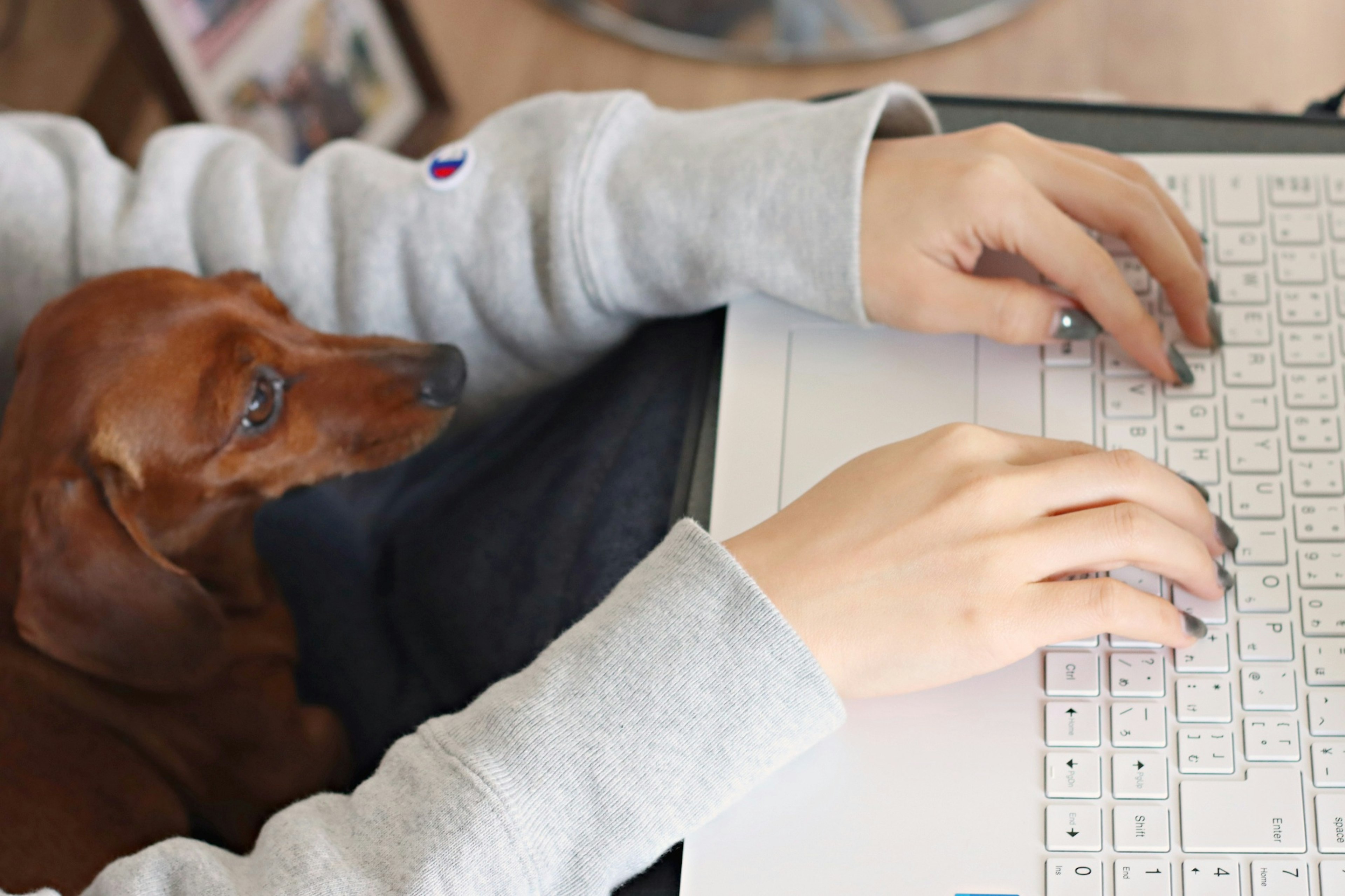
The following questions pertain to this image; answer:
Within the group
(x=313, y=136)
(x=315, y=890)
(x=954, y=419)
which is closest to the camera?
(x=315, y=890)

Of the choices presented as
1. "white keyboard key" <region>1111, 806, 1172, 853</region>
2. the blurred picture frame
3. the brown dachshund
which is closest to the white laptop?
"white keyboard key" <region>1111, 806, 1172, 853</region>

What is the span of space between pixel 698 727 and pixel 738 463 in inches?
7.9

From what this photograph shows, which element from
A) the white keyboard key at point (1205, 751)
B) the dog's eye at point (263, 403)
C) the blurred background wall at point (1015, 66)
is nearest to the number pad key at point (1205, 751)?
the white keyboard key at point (1205, 751)

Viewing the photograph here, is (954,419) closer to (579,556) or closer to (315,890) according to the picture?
(579,556)

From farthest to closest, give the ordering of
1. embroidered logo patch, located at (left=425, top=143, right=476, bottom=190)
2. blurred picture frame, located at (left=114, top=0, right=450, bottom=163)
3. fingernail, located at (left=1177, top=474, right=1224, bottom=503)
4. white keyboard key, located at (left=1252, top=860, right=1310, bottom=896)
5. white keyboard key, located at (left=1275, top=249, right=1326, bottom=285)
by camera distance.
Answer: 1. blurred picture frame, located at (left=114, top=0, right=450, bottom=163)
2. embroidered logo patch, located at (left=425, top=143, right=476, bottom=190)
3. white keyboard key, located at (left=1275, top=249, right=1326, bottom=285)
4. fingernail, located at (left=1177, top=474, right=1224, bottom=503)
5. white keyboard key, located at (left=1252, top=860, right=1310, bottom=896)

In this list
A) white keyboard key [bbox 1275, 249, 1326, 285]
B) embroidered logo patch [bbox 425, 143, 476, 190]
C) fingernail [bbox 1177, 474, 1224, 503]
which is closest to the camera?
fingernail [bbox 1177, 474, 1224, 503]

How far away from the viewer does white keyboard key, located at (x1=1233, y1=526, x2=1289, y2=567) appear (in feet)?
2.15

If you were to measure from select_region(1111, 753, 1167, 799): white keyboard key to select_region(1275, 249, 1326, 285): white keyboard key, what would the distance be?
355mm

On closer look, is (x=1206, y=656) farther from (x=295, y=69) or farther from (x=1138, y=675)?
(x=295, y=69)

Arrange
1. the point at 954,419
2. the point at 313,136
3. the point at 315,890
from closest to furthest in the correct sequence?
1. the point at 315,890
2. the point at 954,419
3. the point at 313,136

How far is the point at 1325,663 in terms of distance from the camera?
2.02 feet

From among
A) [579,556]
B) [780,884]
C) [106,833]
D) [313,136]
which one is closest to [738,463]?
[579,556]

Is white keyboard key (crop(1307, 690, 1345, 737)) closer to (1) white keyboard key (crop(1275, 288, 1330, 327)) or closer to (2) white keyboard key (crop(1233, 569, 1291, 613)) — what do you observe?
(2) white keyboard key (crop(1233, 569, 1291, 613))

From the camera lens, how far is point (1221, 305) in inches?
30.0
